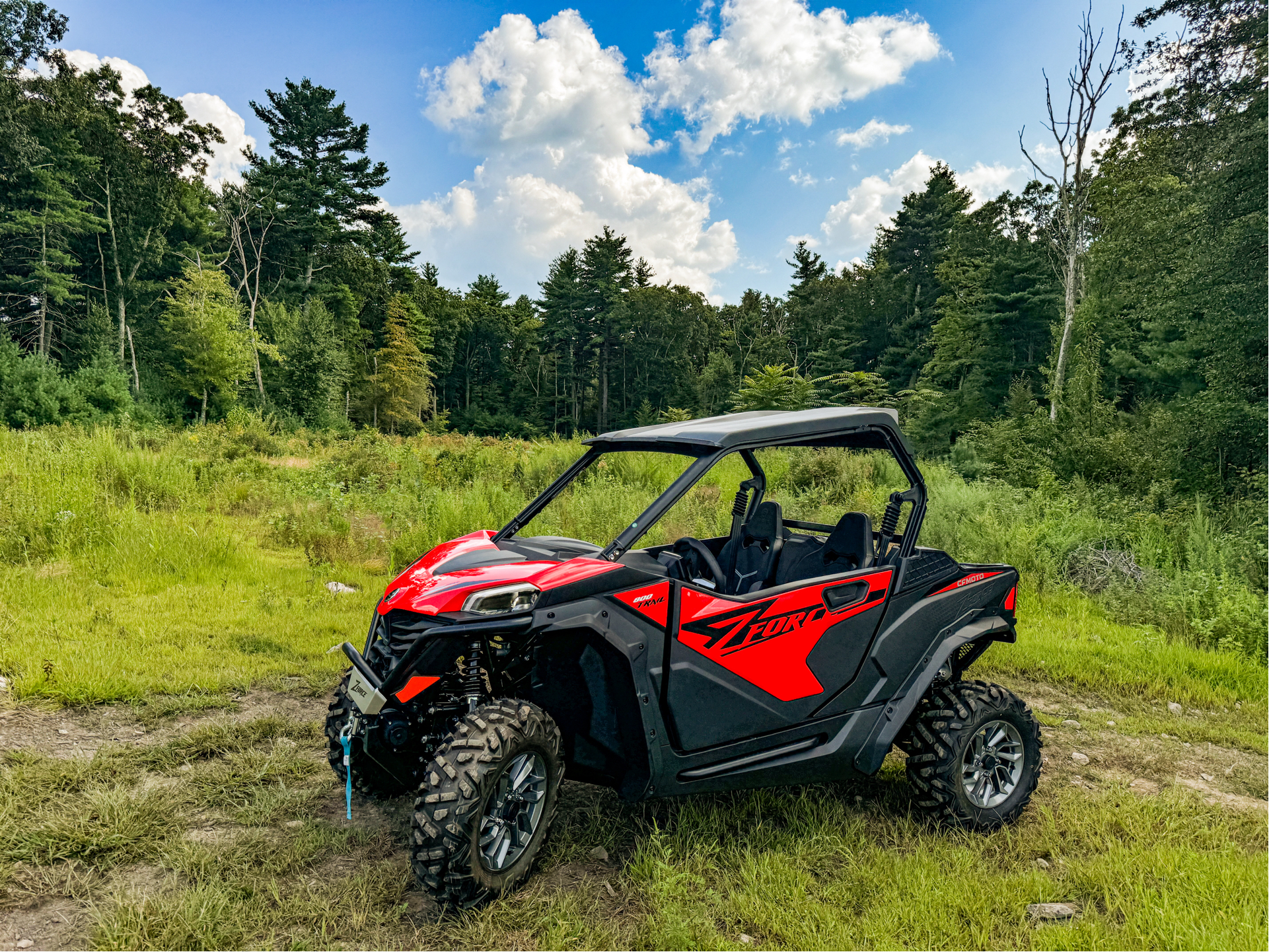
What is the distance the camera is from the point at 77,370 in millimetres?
35500

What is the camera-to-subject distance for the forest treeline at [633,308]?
46.1 ft

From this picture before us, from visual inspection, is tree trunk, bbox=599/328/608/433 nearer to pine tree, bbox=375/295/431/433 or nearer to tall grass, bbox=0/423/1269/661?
pine tree, bbox=375/295/431/433

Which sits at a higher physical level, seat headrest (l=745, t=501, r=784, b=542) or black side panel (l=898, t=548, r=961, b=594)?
seat headrest (l=745, t=501, r=784, b=542)

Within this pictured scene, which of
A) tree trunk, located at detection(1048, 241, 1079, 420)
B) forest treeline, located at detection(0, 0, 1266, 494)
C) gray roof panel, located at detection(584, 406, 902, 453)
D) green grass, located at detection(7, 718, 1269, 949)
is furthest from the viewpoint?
tree trunk, located at detection(1048, 241, 1079, 420)

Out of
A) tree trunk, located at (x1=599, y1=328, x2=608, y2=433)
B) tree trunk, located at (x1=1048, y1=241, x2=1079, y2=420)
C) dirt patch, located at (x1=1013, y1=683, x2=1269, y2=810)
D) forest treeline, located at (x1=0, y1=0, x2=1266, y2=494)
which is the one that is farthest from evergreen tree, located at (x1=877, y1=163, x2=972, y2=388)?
dirt patch, located at (x1=1013, y1=683, x2=1269, y2=810)

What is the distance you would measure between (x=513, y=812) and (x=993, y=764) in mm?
2414

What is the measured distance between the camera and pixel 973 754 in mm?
3598

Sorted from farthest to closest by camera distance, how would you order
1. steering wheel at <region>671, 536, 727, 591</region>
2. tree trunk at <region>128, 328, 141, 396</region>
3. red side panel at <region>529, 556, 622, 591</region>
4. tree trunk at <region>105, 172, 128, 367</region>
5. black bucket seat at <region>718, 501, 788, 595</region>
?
tree trunk at <region>105, 172, 128, 367</region> < tree trunk at <region>128, 328, 141, 396</region> < black bucket seat at <region>718, 501, 788, 595</region> < steering wheel at <region>671, 536, 727, 591</region> < red side panel at <region>529, 556, 622, 591</region>

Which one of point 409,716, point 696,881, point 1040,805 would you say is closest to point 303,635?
point 409,716

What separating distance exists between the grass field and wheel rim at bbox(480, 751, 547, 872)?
17cm

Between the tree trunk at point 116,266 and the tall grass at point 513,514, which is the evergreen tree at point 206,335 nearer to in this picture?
the tree trunk at point 116,266

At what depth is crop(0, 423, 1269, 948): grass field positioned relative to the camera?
8.79ft

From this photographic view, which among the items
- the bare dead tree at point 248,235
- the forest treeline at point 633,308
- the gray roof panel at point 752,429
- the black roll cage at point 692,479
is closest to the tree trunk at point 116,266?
the forest treeline at point 633,308

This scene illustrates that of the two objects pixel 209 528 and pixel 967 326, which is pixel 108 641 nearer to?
pixel 209 528
